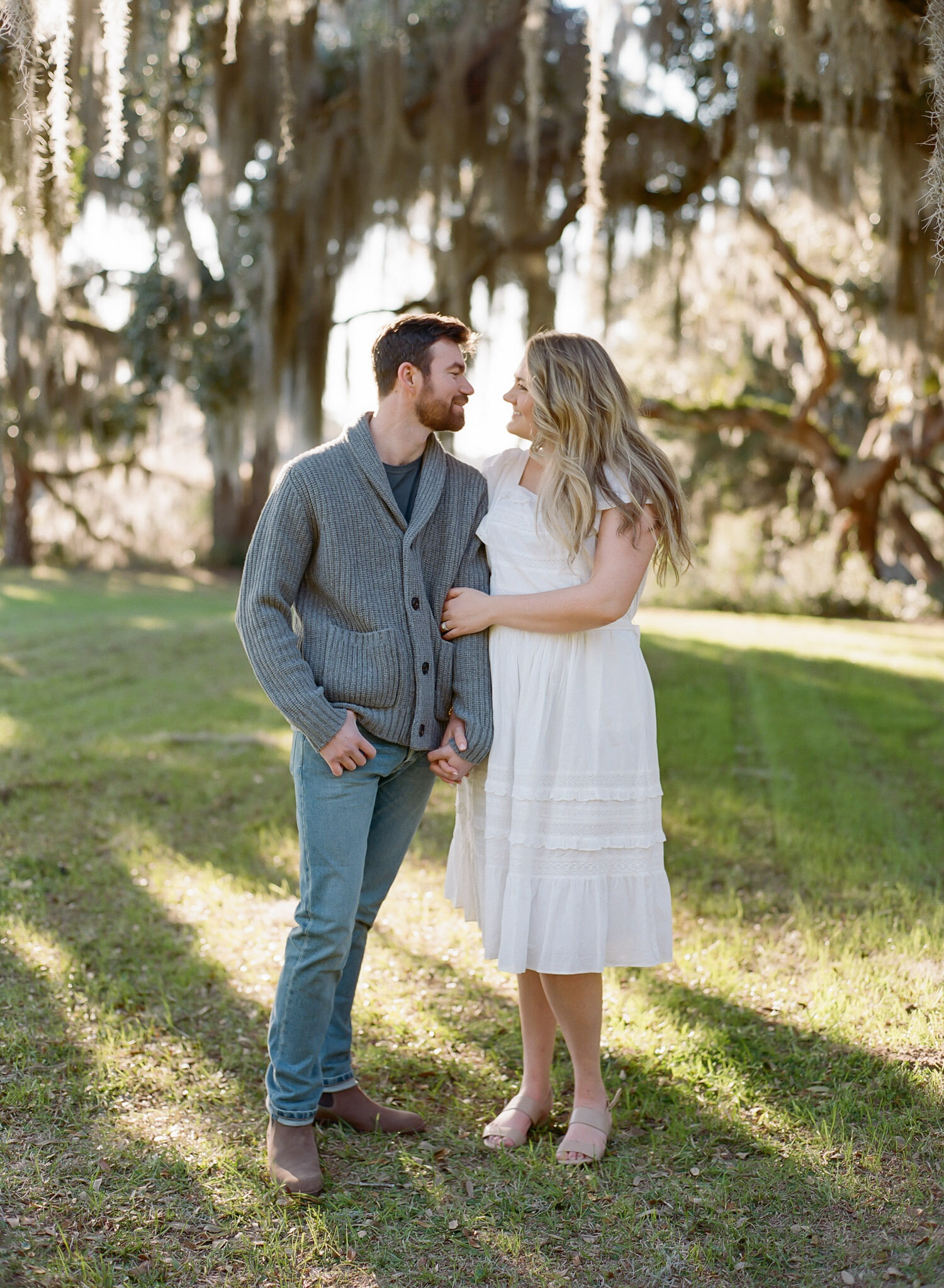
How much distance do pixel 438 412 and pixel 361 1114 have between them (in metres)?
1.68

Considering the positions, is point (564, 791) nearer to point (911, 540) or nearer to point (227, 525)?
point (227, 525)

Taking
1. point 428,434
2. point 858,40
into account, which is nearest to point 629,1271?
point 428,434

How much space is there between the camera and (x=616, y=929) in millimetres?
2463

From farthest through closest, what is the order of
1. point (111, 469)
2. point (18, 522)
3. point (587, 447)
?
1. point (111, 469)
2. point (18, 522)
3. point (587, 447)

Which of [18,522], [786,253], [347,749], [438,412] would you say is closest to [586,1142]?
[347,749]

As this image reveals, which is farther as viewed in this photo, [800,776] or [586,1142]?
[800,776]

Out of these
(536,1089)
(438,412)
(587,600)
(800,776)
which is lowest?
(536,1089)

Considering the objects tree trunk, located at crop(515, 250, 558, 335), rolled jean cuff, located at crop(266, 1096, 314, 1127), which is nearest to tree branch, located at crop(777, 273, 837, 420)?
tree trunk, located at crop(515, 250, 558, 335)

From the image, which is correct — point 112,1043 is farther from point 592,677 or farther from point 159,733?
point 159,733

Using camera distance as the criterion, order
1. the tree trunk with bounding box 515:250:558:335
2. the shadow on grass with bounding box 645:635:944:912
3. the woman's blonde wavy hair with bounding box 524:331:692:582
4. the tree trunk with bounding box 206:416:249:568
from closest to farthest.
Answer: the woman's blonde wavy hair with bounding box 524:331:692:582 → the shadow on grass with bounding box 645:635:944:912 → the tree trunk with bounding box 515:250:558:335 → the tree trunk with bounding box 206:416:249:568

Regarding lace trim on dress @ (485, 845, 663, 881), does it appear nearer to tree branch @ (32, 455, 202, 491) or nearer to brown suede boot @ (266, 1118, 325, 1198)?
brown suede boot @ (266, 1118, 325, 1198)

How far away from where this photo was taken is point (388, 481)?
2453 mm

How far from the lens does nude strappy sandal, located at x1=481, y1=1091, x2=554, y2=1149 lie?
2533 millimetres

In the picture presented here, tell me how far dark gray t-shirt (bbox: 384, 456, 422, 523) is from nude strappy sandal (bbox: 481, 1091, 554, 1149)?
143cm
